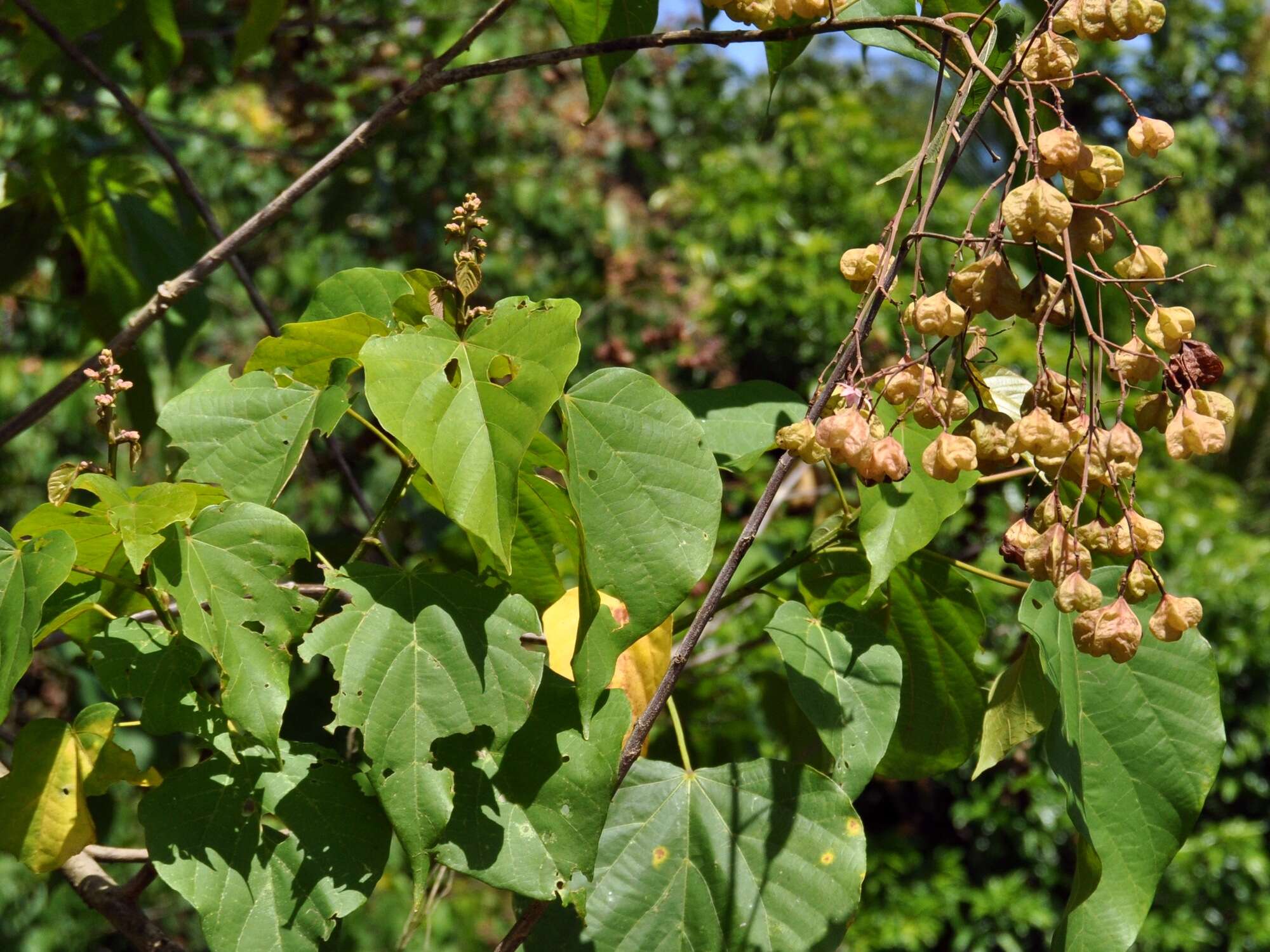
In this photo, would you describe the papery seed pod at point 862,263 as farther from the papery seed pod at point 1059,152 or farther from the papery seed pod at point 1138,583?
the papery seed pod at point 1138,583

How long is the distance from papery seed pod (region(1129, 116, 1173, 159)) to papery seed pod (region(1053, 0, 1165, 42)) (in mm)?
77

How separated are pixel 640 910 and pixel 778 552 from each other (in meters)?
1.31

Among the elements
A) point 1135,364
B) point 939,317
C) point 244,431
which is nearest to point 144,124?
point 244,431

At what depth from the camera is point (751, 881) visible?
827 millimetres

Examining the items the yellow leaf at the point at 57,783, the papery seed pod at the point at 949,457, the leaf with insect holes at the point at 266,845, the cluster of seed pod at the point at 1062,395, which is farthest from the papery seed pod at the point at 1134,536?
the yellow leaf at the point at 57,783

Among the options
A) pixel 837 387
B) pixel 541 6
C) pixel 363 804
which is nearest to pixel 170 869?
pixel 363 804

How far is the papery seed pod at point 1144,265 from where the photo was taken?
0.79m

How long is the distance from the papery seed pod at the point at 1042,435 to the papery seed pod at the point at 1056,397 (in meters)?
0.02

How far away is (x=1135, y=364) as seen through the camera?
74 centimetres

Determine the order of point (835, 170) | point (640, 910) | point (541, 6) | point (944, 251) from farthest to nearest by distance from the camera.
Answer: point (541, 6)
point (835, 170)
point (944, 251)
point (640, 910)

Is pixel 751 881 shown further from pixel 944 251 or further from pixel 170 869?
pixel 944 251

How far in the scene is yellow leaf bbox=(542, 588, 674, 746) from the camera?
0.89m

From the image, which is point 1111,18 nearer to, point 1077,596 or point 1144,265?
point 1144,265

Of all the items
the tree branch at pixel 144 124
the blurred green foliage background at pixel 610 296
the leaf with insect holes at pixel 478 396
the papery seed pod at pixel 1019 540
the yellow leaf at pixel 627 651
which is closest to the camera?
the leaf with insect holes at pixel 478 396
